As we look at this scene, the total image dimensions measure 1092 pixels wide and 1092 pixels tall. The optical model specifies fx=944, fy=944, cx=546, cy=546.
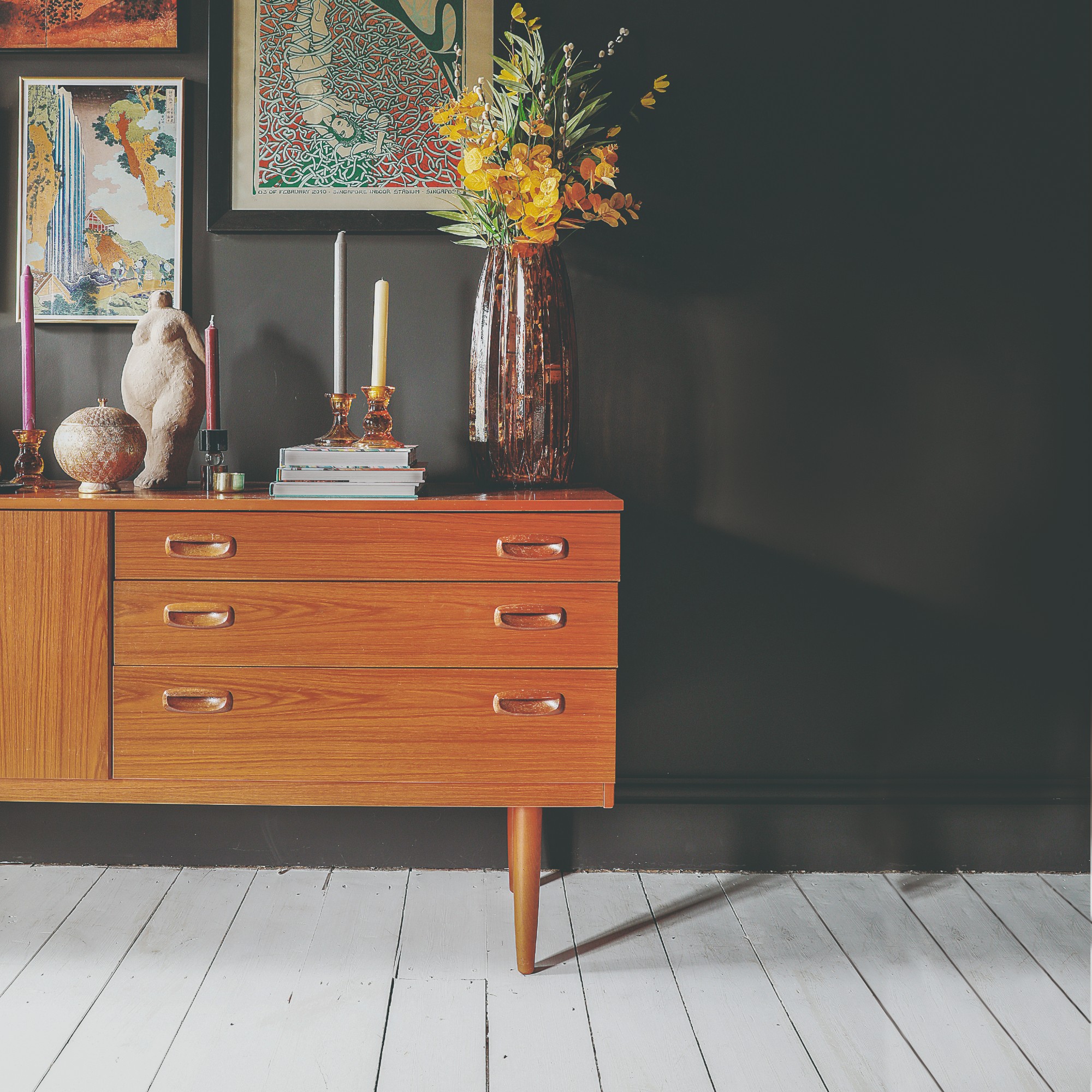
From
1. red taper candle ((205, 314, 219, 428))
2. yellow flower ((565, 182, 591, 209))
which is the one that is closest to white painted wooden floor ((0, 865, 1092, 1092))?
red taper candle ((205, 314, 219, 428))

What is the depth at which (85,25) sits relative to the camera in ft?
5.91

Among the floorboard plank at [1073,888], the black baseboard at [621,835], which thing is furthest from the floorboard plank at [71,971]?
the floorboard plank at [1073,888]

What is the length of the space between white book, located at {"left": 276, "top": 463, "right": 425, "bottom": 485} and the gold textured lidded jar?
30 centimetres

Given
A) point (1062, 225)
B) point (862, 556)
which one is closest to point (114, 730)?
point (862, 556)

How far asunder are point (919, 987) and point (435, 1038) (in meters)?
0.76

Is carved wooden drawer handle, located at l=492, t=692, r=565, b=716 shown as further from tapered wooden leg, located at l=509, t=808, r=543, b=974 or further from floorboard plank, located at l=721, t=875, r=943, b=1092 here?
floorboard plank, located at l=721, t=875, r=943, b=1092

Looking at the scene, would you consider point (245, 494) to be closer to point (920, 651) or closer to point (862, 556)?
point (862, 556)

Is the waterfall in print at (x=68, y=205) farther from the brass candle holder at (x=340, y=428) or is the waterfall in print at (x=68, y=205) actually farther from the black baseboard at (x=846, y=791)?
the black baseboard at (x=846, y=791)

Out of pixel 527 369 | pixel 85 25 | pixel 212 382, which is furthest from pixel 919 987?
pixel 85 25

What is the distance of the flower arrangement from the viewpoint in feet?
5.13

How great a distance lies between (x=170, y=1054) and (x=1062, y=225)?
210 centimetres

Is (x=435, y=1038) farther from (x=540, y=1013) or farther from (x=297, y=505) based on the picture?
(x=297, y=505)

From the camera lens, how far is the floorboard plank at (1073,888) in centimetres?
176

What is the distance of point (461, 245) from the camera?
1849mm
